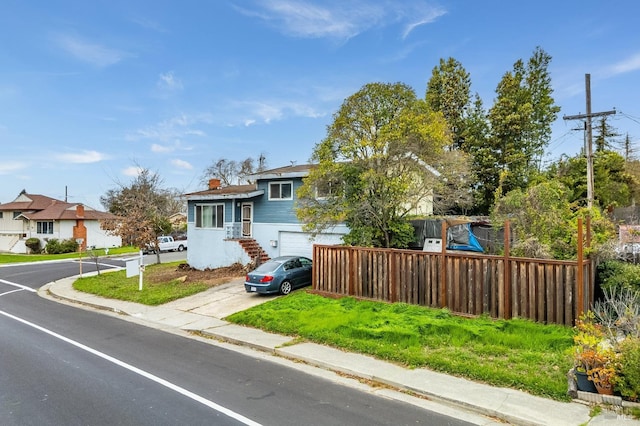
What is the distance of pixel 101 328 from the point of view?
38.8 feet

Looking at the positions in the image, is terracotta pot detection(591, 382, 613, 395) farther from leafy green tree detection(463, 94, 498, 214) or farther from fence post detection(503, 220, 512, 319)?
leafy green tree detection(463, 94, 498, 214)

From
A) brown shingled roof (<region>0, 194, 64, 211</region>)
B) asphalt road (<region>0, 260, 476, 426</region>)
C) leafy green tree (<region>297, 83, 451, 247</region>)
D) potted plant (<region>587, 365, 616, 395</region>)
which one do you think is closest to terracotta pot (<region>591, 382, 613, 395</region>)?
potted plant (<region>587, 365, 616, 395</region>)

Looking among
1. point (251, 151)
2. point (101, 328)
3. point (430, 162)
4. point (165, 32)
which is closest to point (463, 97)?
point (430, 162)

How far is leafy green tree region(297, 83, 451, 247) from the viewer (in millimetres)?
14328

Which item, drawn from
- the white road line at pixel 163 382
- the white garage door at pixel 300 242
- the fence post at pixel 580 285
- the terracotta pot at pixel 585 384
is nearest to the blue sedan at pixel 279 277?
the white garage door at pixel 300 242

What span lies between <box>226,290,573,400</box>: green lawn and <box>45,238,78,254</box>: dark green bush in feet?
135

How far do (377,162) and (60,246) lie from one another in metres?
43.6

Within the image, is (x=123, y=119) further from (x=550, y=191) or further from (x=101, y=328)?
(x=550, y=191)

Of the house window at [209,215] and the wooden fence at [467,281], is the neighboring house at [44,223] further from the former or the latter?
the wooden fence at [467,281]

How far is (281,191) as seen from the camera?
22.0 metres

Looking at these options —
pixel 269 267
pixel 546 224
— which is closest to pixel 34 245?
pixel 269 267

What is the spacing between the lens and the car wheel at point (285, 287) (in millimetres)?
15609

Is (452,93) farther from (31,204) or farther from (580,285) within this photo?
(31,204)

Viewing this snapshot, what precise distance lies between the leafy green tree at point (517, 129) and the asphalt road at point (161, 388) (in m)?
24.0
